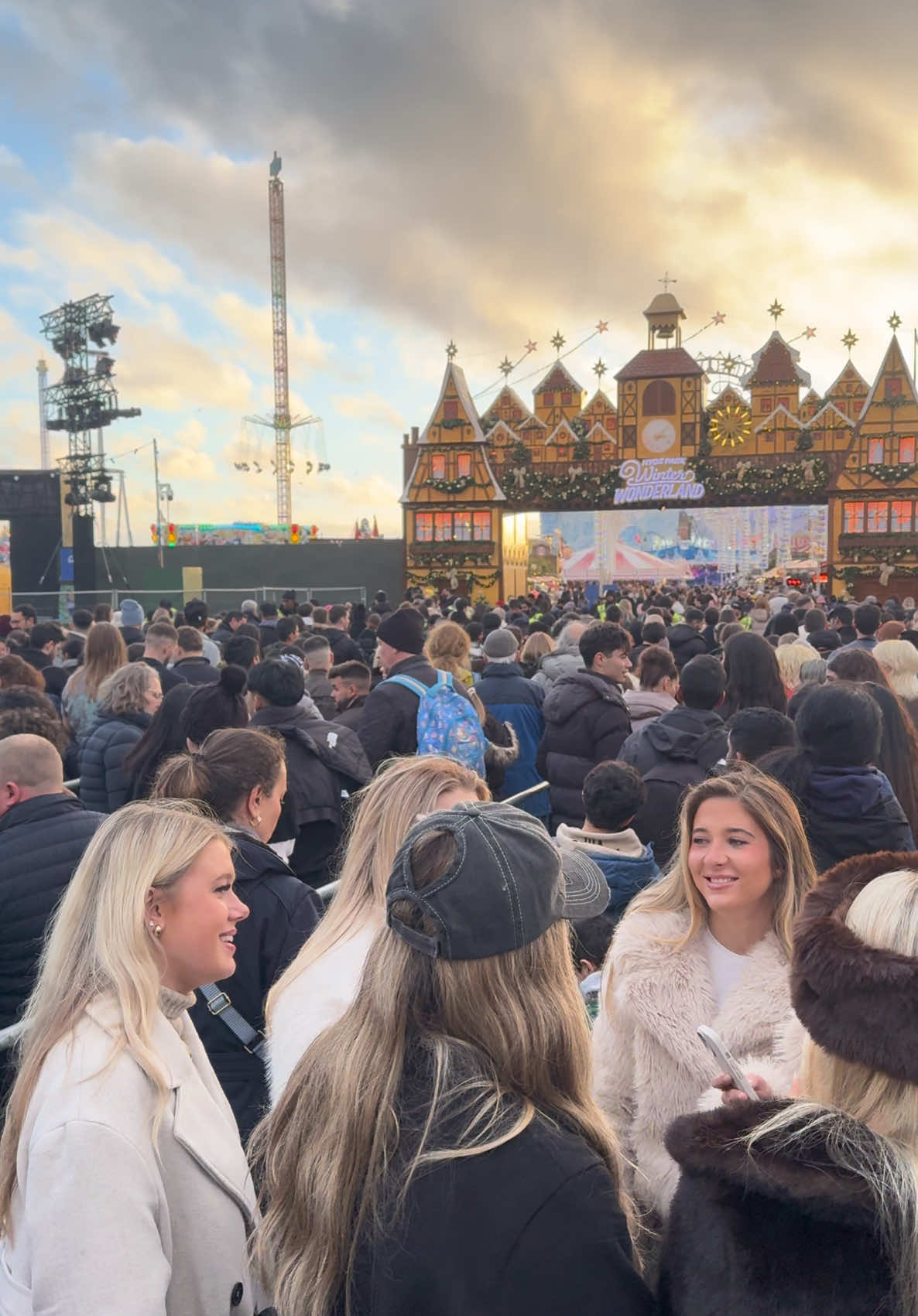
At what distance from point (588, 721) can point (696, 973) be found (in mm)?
3634

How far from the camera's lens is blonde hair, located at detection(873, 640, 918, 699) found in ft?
23.2

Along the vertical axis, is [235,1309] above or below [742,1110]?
below

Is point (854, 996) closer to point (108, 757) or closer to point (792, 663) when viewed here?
Result: point (108, 757)

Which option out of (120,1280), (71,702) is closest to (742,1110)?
(120,1280)

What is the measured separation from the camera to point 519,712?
7715 mm

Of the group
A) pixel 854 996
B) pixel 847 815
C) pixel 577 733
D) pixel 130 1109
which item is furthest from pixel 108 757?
pixel 854 996

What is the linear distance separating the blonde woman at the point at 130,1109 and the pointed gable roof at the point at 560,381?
3465 centimetres

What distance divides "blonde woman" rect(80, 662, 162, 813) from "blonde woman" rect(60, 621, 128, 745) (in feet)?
3.39

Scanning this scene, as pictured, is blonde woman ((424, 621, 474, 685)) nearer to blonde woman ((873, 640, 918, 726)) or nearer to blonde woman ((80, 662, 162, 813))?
blonde woman ((80, 662, 162, 813))

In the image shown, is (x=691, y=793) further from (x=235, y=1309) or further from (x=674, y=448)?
(x=674, y=448)

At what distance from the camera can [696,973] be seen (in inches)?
111

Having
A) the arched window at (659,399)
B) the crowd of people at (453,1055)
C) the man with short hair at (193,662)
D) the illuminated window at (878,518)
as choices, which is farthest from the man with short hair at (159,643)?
the illuminated window at (878,518)

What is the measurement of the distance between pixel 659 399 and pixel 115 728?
92.0 feet

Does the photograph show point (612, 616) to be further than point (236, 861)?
Yes
